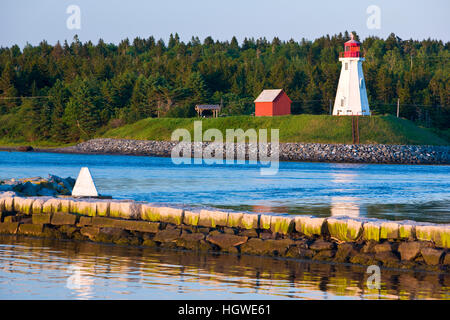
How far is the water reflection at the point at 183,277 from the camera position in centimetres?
1241

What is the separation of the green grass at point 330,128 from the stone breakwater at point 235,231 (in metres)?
76.3

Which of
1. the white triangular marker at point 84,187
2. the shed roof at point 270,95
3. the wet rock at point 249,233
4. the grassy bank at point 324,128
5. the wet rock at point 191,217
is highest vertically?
the shed roof at point 270,95

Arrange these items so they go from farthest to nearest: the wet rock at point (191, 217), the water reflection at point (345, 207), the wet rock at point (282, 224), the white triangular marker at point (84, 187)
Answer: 1. the water reflection at point (345, 207)
2. the white triangular marker at point (84, 187)
3. the wet rock at point (191, 217)
4. the wet rock at point (282, 224)

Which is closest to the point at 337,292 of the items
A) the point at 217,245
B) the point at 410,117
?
the point at 217,245

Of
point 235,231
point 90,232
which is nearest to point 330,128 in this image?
point 90,232

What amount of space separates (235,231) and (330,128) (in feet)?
263

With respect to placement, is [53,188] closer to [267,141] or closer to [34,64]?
[267,141]

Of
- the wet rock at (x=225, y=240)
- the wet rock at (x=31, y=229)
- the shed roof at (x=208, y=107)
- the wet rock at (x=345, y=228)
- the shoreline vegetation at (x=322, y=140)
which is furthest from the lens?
the shed roof at (x=208, y=107)

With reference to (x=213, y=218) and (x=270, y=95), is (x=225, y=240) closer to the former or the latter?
(x=213, y=218)

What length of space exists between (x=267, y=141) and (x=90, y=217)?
257 feet

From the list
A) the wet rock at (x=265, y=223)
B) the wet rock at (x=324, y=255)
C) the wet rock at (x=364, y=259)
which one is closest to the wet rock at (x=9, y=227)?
the wet rock at (x=265, y=223)

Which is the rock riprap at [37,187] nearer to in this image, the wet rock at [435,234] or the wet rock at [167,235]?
the wet rock at [167,235]

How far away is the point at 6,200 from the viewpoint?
2069 cm
